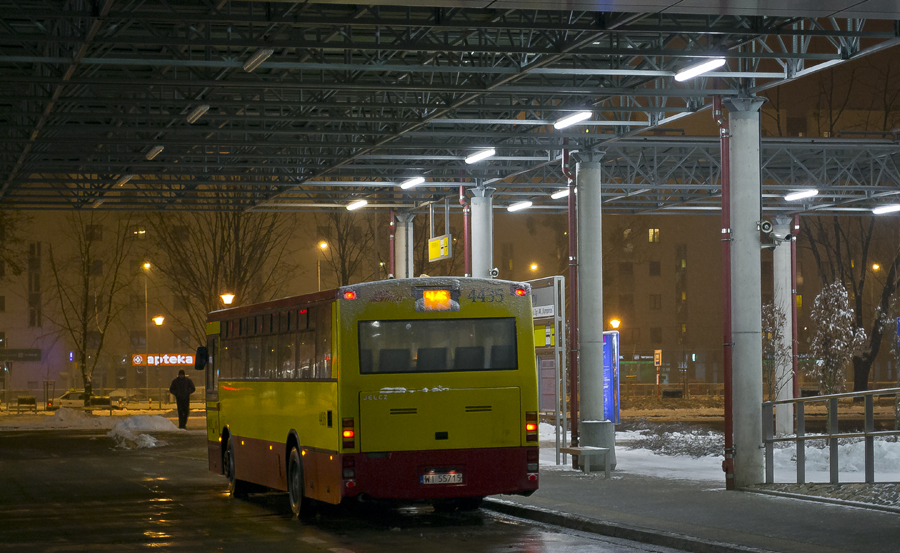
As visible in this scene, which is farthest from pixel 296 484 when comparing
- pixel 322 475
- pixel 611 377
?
pixel 611 377

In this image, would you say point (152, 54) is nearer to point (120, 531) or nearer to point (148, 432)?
point (120, 531)

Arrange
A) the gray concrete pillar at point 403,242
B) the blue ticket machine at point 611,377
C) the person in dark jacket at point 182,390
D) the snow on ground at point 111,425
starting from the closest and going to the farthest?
the blue ticket machine at point 611,377, the snow on ground at point 111,425, the person in dark jacket at point 182,390, the gray concrete pillar at point 403,242

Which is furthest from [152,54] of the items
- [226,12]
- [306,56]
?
[226,12]

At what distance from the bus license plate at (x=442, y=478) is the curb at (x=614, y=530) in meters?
1.22

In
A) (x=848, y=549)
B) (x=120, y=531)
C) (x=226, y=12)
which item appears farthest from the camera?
(x=226, y=12)

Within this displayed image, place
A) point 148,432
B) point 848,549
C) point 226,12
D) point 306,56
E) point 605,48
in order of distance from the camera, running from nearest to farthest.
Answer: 1. point 848,549
2. point 226,12
3. point 605,48
4. point 306,56
5. point 148,432

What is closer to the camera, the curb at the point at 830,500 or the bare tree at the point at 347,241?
the curb at the point at 830,500

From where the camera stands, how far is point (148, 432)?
4047 cm

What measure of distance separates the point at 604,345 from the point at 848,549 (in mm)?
12895

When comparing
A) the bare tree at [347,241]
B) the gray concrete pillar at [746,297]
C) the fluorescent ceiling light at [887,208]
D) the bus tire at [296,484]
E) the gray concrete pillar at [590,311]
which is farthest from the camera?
the bare tree at [347,241]

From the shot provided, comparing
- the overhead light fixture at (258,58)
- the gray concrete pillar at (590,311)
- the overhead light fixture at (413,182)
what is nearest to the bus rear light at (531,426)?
the overhead light fixture at (258,58)

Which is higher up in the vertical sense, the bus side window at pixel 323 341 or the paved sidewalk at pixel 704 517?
the bus side window at pixel 323 341

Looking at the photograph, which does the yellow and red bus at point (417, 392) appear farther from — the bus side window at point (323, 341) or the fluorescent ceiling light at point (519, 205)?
the fluorescent ceiling light at point (519, 205)

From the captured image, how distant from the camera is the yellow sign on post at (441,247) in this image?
1439 inches
